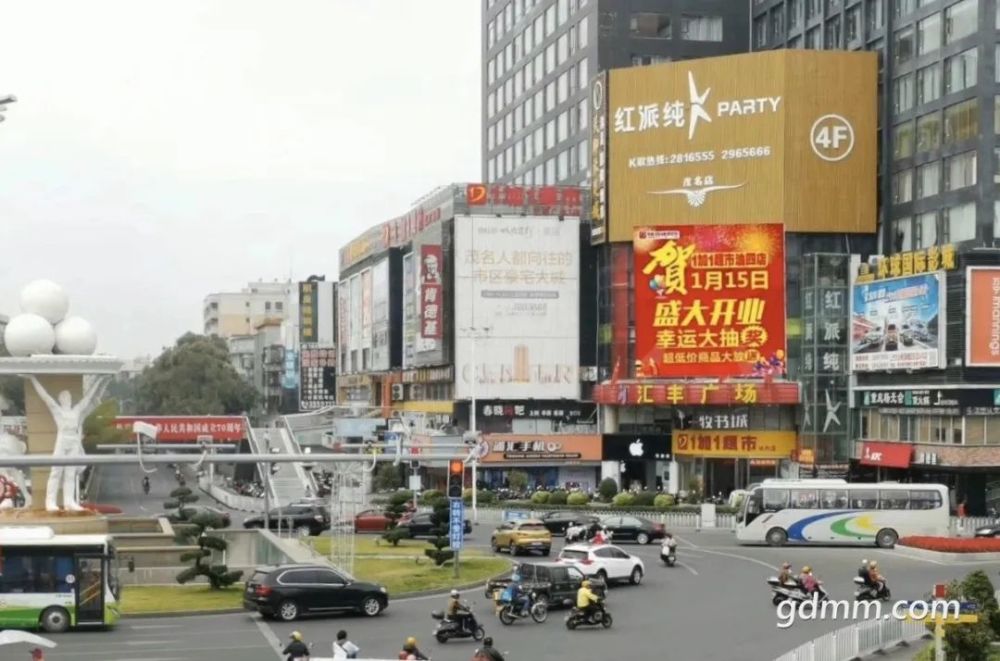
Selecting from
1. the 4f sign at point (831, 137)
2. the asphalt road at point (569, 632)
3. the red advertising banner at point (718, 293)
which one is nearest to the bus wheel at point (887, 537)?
the asphalt road at point (569, 632)

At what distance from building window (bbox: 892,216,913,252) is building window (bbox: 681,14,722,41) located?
24193 mm

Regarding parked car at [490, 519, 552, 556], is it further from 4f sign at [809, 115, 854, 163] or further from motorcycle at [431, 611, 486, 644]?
4f sign at [809, 115, 854, 163]

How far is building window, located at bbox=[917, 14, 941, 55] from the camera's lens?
7820 centimetres

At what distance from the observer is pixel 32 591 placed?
1404 inches

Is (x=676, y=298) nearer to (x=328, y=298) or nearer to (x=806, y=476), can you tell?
(x=806, y=476)

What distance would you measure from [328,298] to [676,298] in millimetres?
67745

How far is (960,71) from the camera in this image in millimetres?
76062

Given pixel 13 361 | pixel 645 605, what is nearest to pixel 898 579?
pixel 645 605

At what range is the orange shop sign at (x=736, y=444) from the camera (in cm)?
8362

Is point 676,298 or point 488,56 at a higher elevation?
point 488,56

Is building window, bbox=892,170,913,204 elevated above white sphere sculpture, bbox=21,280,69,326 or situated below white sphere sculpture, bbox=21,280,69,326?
above

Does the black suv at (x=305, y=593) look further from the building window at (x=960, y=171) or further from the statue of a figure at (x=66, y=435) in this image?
the building window at (x=960, y=171)

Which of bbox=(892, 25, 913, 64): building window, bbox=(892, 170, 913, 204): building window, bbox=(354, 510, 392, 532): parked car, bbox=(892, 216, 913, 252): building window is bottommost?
bbox=(354, 510, 392, 532): parked car

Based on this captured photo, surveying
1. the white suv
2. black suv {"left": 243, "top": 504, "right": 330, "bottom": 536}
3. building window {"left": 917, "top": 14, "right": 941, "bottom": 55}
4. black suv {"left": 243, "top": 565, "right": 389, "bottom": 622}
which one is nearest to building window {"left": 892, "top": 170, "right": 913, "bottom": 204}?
building window {"left": 917, "top": 14, "right": 941, "bottom": 55}
